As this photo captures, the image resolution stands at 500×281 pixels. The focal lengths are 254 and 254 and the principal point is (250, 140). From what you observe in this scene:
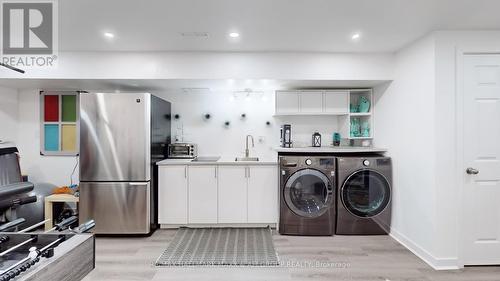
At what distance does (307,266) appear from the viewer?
2.58 metres

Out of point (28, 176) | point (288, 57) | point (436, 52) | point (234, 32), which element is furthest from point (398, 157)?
point (28, 176)

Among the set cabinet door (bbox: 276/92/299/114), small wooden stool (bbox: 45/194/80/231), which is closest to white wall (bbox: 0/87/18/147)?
small wooden stool (bbox: 45/194/80/231)

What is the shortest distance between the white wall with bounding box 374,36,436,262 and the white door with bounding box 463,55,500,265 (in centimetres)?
32

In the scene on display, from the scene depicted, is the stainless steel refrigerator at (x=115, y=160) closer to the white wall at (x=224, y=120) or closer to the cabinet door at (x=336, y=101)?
the white wall at (x=224, y=120)

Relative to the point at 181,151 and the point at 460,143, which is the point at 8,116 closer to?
the point at 181,151

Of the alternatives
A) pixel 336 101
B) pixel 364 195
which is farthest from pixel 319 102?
pixel 364 195

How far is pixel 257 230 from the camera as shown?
3.48 m

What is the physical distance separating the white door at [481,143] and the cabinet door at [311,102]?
65.0 inches

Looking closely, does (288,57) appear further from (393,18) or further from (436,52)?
(436,52)

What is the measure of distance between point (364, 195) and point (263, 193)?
1.34 metres

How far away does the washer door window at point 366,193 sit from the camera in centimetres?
332

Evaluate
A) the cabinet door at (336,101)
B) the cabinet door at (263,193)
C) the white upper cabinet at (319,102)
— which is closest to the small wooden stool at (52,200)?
the cabinet door at (263,193)

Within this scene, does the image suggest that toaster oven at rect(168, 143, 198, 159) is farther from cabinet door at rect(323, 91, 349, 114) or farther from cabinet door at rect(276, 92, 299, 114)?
cabinet door at rect(323, 91, 349, 114)

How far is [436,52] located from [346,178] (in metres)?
1.70
